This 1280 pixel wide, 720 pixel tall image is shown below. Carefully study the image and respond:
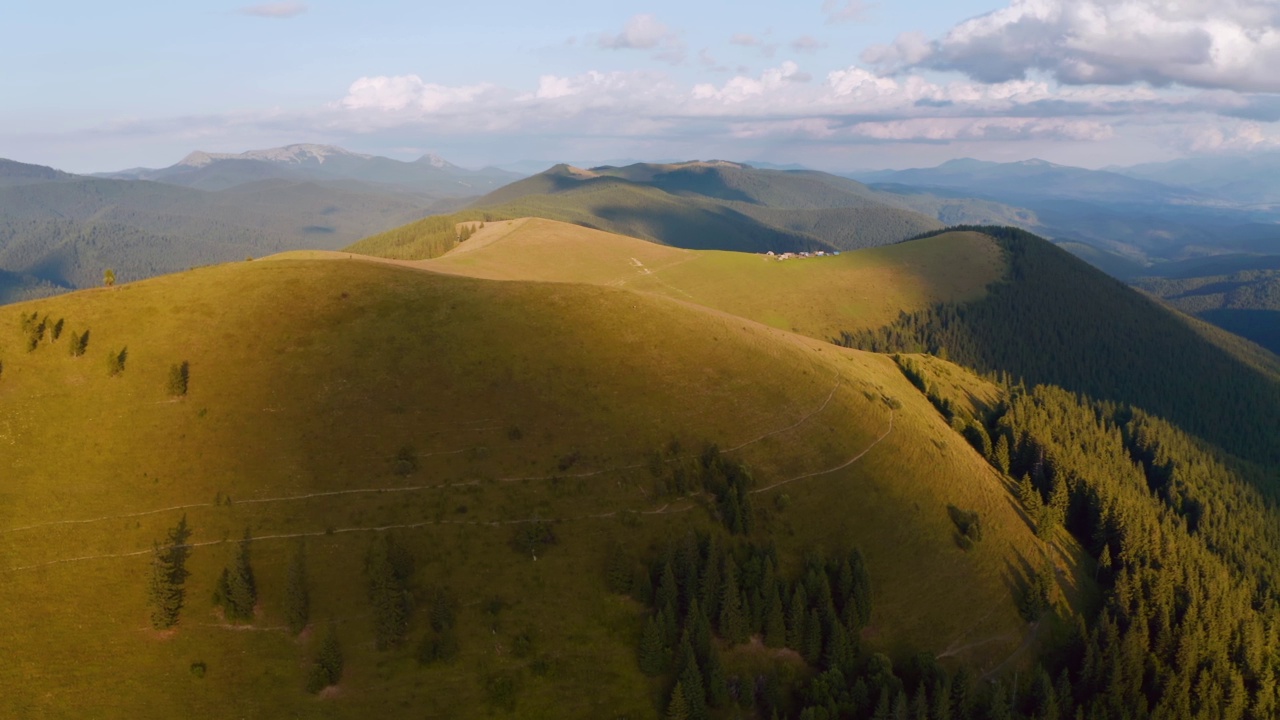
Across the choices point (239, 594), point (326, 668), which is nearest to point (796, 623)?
point (326, 668)

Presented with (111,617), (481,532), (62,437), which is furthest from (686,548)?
(62,437)

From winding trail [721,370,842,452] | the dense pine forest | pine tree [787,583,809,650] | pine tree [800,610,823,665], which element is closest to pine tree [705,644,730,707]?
the dense pine forest

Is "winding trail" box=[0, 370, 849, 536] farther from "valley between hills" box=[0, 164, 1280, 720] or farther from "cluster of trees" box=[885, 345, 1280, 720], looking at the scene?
"cluster of trees" box=[885, 345, 1280, 720]

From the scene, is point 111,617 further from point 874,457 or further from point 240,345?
point 874,457

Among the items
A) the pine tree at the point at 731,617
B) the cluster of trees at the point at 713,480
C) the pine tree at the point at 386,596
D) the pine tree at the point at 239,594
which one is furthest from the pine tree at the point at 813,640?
the pine tree at the point at 239,594

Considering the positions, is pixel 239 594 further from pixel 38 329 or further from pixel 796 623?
pixel 796 623

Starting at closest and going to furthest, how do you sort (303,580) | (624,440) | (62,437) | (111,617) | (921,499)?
(111,617), (303,580), (62,437), (624,440), (921,499)
